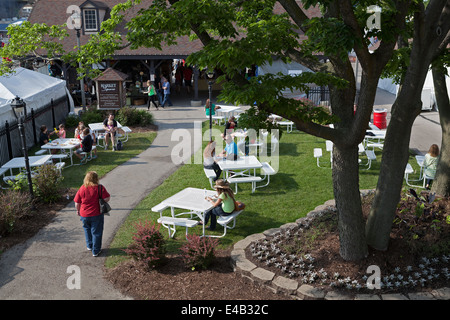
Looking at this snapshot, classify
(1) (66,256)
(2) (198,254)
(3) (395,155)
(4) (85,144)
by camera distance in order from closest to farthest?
(3) (395,155) < (2) (198,254) < (1) (66,256) < (4) (85,144)

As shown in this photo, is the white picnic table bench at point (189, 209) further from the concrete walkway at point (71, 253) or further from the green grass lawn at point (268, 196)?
the concrete walkway at point (71, 253)

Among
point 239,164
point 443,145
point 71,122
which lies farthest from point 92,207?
point 71,122

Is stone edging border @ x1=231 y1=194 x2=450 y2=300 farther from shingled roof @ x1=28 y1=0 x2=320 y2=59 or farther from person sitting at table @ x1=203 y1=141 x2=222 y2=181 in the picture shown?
shingled roof @ x1=28 y1=0 x2=320 y2=59

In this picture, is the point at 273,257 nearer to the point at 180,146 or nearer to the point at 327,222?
the point at 327,222

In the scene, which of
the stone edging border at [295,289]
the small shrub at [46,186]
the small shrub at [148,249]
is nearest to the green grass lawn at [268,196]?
the small shrub at [148,249]

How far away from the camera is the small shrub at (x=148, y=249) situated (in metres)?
7.96

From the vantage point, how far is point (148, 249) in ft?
26.1

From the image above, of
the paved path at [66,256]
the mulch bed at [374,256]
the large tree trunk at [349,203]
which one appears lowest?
the paved path at [66,256]

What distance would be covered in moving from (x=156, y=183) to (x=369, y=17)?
811 centimetres

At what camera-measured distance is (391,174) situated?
7727 mm

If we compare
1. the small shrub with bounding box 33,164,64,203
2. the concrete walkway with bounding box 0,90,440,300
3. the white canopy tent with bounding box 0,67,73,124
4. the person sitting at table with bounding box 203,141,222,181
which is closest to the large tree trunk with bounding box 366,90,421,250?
the concrete walkway with bounding box 0,90,440,300

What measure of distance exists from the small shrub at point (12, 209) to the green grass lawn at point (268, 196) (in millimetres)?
2064

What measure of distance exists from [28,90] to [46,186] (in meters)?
7.97

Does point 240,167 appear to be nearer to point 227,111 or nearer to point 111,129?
point 111,129
